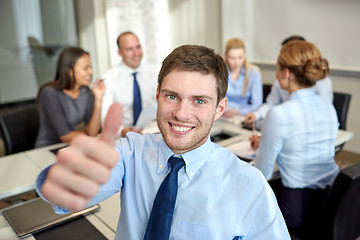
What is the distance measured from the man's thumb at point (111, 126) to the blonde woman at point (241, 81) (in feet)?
8.79

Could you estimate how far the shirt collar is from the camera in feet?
3.52

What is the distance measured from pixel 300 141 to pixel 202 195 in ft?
3.08

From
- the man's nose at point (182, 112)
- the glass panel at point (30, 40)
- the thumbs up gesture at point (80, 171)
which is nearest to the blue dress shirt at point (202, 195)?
the man's nose at point (182, 112)

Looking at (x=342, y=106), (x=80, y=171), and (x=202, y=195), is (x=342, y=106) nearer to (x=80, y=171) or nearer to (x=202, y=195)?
(x=202, y=195)

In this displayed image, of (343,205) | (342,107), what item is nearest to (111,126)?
(343,205)

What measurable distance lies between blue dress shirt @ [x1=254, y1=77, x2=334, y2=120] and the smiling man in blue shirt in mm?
1705

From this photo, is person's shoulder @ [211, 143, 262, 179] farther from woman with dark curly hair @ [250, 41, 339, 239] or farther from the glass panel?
the glass panel

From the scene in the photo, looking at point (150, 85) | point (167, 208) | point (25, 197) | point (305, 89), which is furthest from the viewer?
point (150, 85)

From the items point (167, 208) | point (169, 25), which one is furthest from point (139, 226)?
point (169, 25)

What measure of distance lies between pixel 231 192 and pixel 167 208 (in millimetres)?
200

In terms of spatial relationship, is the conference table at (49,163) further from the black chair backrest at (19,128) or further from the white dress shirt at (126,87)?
the white dress shirt at (126,87)

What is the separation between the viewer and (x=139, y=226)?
1.10 metres

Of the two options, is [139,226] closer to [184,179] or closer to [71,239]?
[184,179]

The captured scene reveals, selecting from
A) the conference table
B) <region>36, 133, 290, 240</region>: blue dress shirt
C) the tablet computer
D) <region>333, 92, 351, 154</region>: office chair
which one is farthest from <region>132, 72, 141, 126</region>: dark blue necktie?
<region>36, 133, 290, 240</region>: blue dress shirt
